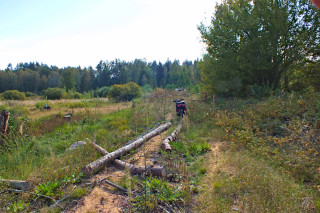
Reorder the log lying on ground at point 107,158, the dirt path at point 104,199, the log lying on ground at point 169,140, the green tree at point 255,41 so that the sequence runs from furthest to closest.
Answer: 1. the green tree at point 255,41
2. the log lying on ground at point 169,140
3. the log lying on ground at point 107,158
4. the dirt path at point 104,199

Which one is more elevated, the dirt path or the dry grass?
the dry grass

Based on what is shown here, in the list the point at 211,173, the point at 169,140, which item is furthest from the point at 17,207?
the point at 169,140

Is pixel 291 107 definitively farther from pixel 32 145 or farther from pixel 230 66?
pixel 32 145

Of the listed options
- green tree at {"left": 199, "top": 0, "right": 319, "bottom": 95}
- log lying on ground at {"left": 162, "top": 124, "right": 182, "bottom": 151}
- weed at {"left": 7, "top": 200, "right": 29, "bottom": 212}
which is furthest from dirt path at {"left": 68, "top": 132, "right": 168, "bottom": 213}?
green tree at {"left": 199, "top": 0, "right": 319, "bottom": 95}

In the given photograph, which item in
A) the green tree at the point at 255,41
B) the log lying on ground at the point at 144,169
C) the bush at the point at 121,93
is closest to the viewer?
the log lying on ground at the point at 144,169

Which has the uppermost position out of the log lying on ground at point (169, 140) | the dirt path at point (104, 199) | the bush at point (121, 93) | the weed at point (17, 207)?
the bush at point (121, 93)

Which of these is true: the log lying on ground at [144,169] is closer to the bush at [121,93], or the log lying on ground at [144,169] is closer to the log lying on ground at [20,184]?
the log lying on ground at [20,184]

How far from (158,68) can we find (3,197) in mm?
67858

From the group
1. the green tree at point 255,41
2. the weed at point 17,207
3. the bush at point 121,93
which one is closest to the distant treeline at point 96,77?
the bush at point 121,93

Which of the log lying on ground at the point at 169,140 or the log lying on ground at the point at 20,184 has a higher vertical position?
the log lying on ground at the point at 20,184

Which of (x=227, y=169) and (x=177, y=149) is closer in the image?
(x=227, y=169)

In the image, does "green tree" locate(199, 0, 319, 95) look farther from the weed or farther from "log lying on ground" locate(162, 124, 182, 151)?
the weed

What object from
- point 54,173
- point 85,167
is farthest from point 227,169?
point 54,173

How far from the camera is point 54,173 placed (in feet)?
13.5
